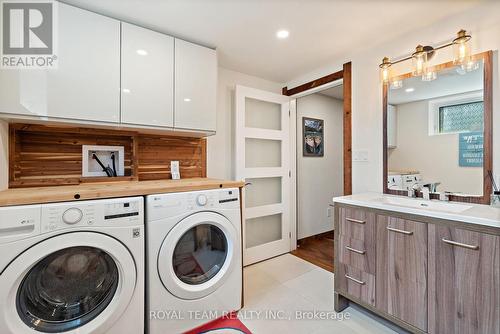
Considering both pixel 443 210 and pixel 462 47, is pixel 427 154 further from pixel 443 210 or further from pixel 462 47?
pixel 462 47

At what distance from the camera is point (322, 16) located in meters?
1.64

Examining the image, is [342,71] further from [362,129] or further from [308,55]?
[362,129]

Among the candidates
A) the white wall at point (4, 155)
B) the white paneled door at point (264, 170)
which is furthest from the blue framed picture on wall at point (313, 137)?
the white wall at point (4, 155)

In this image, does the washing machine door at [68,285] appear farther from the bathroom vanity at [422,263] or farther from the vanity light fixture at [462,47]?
the vanity light fixture at [462,47]

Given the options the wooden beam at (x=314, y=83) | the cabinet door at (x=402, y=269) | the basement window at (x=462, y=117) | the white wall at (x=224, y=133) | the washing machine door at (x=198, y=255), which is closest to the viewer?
the cabinet door at (x=402, y=269)

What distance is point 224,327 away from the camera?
161cm

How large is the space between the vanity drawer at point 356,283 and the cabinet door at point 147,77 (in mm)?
1807

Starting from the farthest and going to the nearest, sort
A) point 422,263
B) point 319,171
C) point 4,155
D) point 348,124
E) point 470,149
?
1. point 319,171
2. point 348,124
3. point 470,149
4. point 4,155
5. point 422,263

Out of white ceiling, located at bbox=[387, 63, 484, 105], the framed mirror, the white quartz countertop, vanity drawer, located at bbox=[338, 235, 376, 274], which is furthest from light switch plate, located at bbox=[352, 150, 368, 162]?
vanity drawer, located at bbox=[338, 235, 376, 274]

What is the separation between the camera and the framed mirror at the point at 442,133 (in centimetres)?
153

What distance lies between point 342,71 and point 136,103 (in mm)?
1999

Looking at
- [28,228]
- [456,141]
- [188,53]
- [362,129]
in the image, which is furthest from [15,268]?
[456,141]

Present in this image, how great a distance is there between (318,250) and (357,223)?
5.19 feet

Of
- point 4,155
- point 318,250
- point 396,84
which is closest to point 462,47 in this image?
point 396,84
